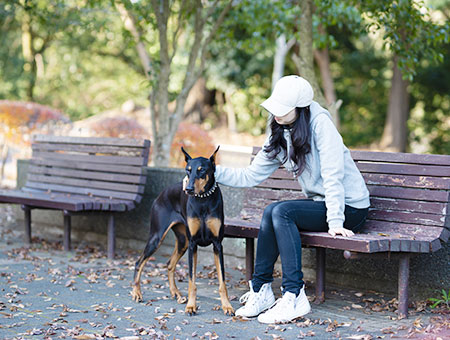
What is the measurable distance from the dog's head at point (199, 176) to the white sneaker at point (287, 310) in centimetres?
95

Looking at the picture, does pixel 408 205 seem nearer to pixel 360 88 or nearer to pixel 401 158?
pixel 401 158

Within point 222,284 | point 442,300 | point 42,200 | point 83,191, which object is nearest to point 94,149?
point 83,191

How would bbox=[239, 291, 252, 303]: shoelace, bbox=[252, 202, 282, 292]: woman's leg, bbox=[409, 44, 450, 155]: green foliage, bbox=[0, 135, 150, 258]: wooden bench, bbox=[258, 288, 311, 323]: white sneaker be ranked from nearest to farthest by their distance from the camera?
bbox=[258, 288, 311, 323]: white sneaker, bbox=[252, 202, 282, 292]: woman's leg, bbox=[239, 291, 252, 303]: shoelace, bbox=[0, 135, 150, 258]: wooden bench, bbox=[409, 44, 450, 155]: green foliage

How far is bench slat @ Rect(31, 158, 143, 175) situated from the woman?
2.48 metres

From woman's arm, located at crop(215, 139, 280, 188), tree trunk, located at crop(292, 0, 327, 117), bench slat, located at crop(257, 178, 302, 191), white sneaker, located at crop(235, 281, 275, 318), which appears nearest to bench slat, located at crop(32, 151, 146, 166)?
bench slat, located at crop(257, 178, 302, 191)

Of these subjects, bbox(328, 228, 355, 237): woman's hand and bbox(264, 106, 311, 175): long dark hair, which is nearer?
bbox(328, 228, 355, 237): woman's hand

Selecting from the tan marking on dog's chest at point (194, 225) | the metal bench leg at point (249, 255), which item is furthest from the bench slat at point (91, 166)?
the tan marking on dog's chest at point (194, 225)

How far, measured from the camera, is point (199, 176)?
447cm

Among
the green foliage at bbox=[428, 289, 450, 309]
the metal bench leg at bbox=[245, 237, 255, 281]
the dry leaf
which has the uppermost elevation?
the metal bench leg at bbox=[245, 237, 255, 281]

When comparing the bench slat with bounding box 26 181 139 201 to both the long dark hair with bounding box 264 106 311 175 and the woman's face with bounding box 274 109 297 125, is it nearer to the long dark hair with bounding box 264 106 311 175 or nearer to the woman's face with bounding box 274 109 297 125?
the long dark hair with bounding box 264 106 311 175

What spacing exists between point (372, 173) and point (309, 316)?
1304mm

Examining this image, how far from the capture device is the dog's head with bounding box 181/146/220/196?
4430 millimetres

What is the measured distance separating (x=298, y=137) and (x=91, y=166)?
11.6ft

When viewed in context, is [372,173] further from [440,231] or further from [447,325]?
[447,325]
